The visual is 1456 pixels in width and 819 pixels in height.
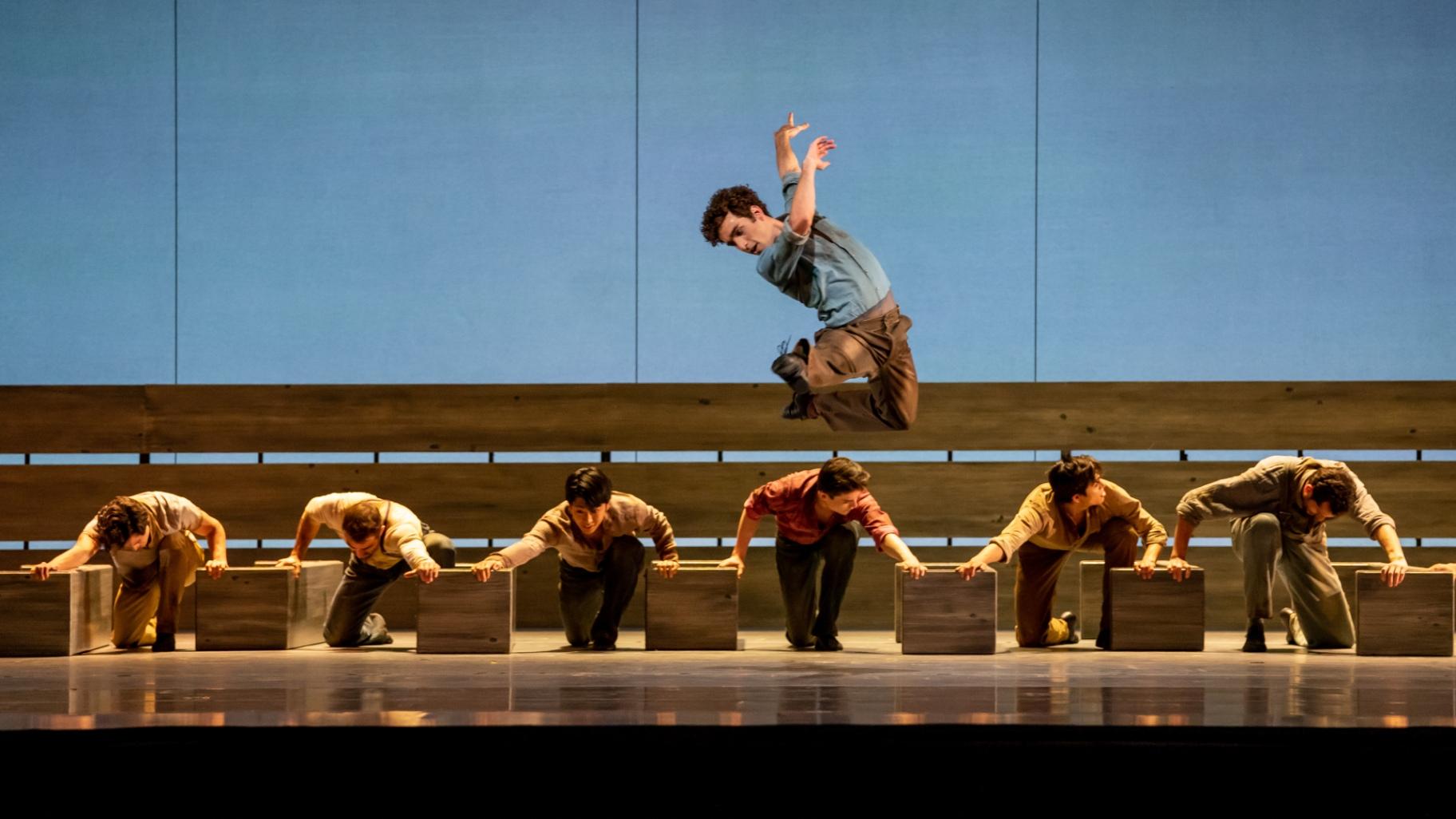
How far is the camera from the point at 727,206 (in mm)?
4812

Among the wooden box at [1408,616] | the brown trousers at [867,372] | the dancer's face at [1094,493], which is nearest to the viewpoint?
the brown trousers at [867,372]

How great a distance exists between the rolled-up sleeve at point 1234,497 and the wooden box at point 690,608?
7.05 feet

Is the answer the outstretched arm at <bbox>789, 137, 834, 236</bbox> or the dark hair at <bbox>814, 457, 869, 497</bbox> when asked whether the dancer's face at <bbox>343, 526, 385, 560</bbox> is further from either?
the outstretched arm at <bbox>789, 137, 834, 236</bbox>

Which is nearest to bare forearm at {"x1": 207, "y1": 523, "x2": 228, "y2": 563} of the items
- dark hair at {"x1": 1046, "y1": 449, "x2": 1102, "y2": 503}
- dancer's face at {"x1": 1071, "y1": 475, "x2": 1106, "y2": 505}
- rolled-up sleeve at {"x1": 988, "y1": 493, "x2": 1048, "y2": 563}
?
rolled-up sleeve at {"x1": 988, "y1": 493, "x2": 1048, "y2": 563}

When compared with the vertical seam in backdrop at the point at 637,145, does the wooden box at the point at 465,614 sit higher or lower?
lower

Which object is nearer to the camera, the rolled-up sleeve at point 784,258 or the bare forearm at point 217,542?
the rolled-up sleeve at point 784,258

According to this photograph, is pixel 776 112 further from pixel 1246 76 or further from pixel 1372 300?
pixel 1372 300

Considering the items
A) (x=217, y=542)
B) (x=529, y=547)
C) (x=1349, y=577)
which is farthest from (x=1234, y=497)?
(x=217, y=542)

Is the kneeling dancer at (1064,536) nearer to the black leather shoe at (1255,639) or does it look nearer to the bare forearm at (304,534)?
the black leather shoe at (1255,639)

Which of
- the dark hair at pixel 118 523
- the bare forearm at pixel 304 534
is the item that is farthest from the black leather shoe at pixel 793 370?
the dark hair at pixel 118 523

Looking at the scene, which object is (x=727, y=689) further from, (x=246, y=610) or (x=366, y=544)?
(x=246, y=610)

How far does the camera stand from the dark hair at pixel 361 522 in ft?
20.7

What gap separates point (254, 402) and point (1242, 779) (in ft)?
19.4

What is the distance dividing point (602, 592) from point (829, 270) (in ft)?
8.40
